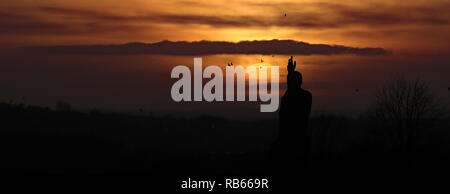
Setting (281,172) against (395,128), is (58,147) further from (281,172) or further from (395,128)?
(281,172)

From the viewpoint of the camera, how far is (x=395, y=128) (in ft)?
262

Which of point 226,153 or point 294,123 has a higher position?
point 294,123

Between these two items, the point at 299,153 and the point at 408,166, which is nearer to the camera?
the point at 299,153

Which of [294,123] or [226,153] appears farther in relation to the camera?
[226,153]

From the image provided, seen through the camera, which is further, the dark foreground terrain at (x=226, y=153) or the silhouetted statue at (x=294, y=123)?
the dark foreground terrain at (x=226, y=153)

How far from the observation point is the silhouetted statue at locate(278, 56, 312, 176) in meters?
19.8

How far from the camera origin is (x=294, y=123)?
19984 millimetres

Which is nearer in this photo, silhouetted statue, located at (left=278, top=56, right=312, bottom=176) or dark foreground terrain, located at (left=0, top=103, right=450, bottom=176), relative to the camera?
silhouetted statue, located at (left=278, top=56, right=312, bottom=176)

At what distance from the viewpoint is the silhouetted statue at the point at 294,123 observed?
65.1 ft

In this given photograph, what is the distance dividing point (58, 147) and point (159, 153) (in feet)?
99.5

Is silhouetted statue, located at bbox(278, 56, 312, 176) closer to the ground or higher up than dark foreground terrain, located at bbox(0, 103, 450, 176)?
higher up

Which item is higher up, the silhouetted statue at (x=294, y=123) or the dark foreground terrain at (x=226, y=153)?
the silhouetted statue at (x=294, y=123)
